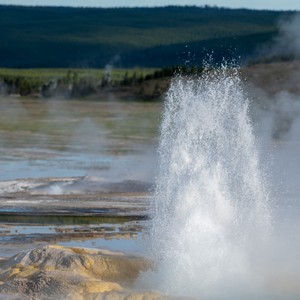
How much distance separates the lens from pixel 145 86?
186ft

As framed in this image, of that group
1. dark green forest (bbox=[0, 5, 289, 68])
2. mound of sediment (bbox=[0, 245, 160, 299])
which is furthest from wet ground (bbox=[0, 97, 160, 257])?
dark green forest (bbox=[0, 5, 289, 68])

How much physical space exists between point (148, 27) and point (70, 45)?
1367 centimetres

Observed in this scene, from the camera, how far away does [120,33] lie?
416 feet

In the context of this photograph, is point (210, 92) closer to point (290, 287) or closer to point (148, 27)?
point (290, 287)

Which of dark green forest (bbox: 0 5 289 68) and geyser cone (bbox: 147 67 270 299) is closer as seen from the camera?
geyser cone (bbox: 147 67 270 299)

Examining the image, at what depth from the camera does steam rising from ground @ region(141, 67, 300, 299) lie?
1360cm

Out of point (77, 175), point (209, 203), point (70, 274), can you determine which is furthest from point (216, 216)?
point (77, 175)

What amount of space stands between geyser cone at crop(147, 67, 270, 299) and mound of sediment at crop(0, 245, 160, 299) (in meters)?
0.44

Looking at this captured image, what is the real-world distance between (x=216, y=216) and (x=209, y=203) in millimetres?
205

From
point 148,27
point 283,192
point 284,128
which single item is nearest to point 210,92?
point 283,192

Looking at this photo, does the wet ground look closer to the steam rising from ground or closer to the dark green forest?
the steam rising from ground

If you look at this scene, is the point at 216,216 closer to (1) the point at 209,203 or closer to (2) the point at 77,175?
(1) the point at 209,203

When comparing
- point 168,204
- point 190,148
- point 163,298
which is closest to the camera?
point 163,298

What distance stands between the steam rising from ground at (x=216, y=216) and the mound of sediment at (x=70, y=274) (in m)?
0.41
